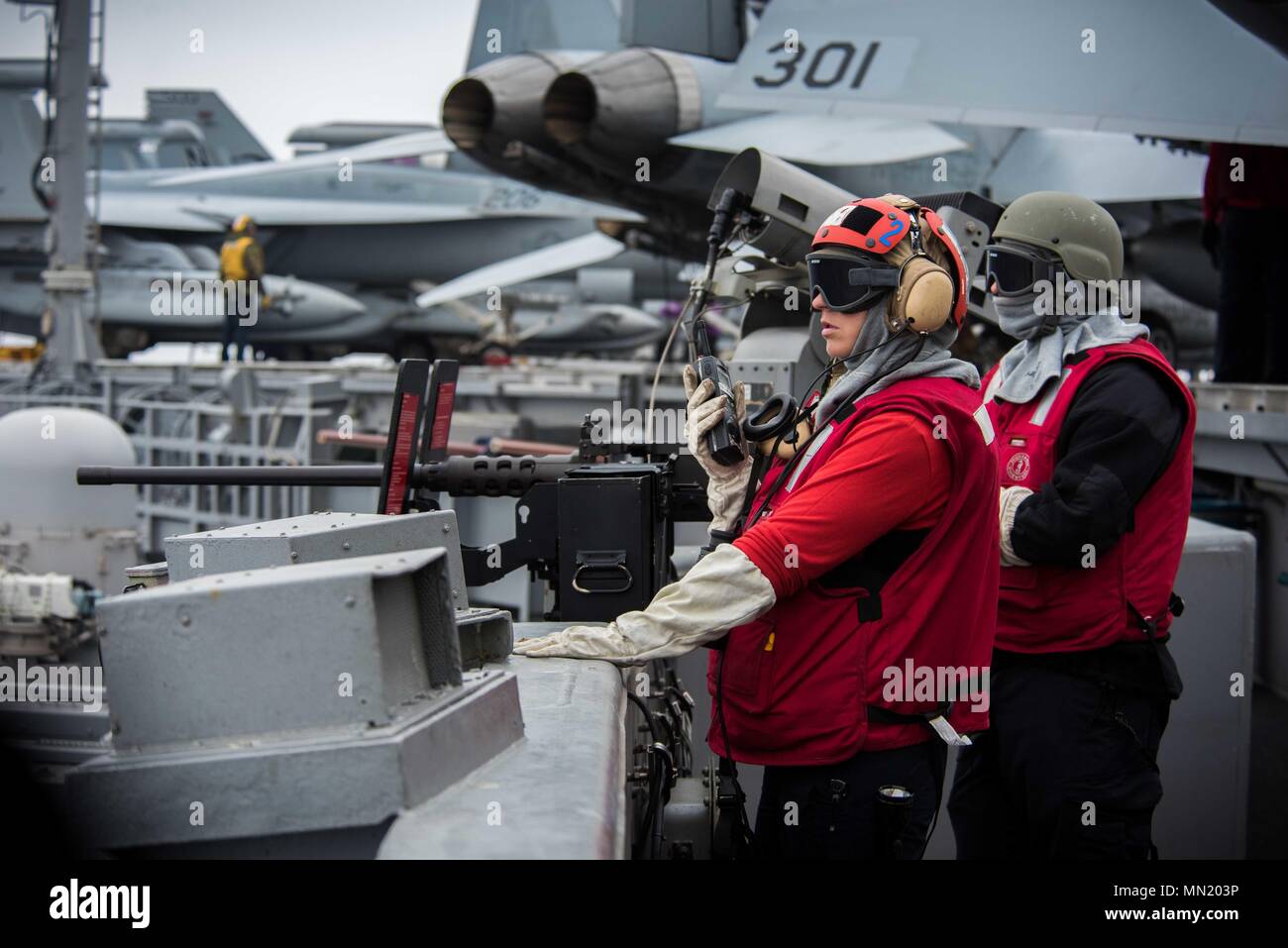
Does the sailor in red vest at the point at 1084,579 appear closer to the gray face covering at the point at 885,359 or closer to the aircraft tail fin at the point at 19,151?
the gray face covering at the point at 885,359

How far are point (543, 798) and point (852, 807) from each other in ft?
2.71

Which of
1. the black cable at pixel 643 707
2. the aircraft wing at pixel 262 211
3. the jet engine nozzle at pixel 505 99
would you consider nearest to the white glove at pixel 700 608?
the black cable at pixel 643 707

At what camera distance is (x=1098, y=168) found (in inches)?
484

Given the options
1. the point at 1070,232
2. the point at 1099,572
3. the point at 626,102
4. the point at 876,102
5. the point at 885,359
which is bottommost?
the point at 1099,572

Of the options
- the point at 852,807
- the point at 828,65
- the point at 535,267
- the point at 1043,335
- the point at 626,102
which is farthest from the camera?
the point at 535,267

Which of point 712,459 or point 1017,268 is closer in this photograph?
point 712,459

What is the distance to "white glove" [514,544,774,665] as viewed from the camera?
7.12 ft

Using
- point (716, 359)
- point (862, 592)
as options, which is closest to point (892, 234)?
point (716, 359)

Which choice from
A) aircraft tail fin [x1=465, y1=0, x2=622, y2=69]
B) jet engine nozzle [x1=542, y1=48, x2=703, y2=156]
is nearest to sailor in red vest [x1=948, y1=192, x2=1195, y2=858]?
jet engine nozzle [x1=542, y1=48, x2=703, y2=156]

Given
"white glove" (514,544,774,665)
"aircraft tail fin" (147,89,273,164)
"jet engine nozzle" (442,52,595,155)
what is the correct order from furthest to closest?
"aircraft tail fin" (147,89,273,164) < "jet engine nozzle" (442,52,595,155) < "white glove" (514,544,774,665)

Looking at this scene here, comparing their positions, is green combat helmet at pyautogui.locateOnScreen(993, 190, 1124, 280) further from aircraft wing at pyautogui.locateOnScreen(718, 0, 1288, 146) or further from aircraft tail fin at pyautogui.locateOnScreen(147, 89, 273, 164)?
aircraft tail fin at pyautogui.locateOnScreen(147, 89, 273, 164)

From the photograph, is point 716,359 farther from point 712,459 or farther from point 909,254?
point 909,254
